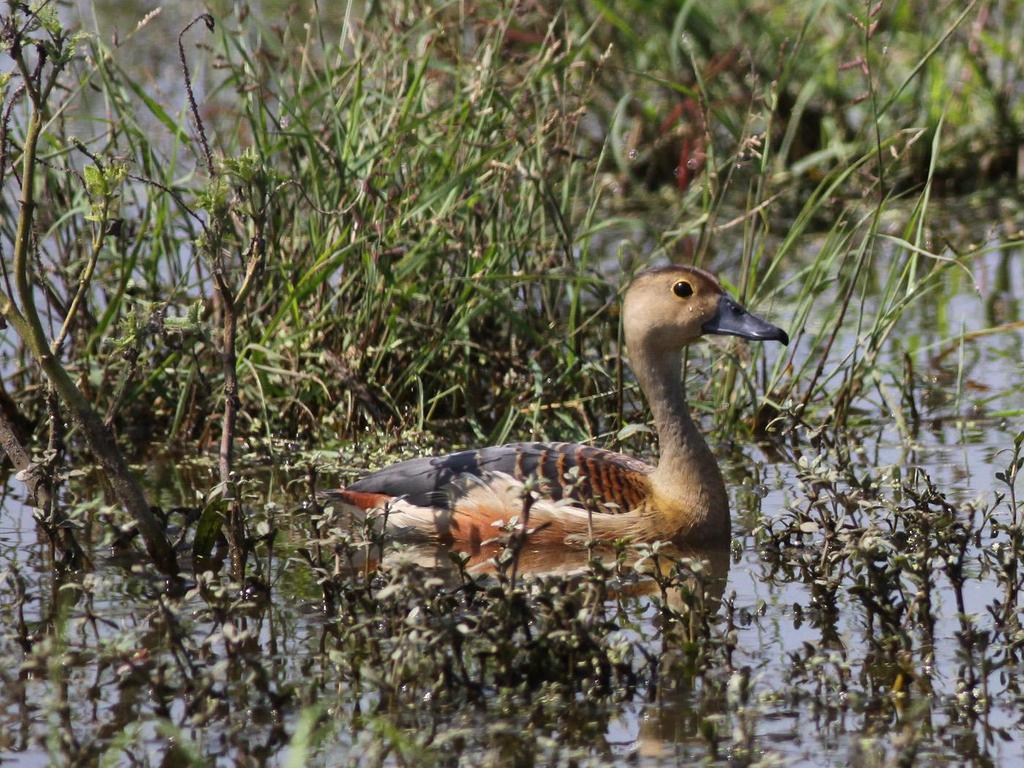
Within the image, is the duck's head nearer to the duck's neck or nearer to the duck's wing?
the duck's neck

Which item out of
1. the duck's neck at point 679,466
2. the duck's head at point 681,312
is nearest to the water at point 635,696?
the duck's neck at point 679,466

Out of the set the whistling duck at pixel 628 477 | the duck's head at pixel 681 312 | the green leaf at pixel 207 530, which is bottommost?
the green leaf at pixel 207 530

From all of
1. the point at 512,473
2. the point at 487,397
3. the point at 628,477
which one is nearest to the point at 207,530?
the point at 512,473

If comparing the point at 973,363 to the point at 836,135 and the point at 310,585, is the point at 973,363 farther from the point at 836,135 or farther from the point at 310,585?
the point at 310,585

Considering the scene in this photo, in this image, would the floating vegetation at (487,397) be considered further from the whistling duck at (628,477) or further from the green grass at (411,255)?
the whistling duck at (628,477)

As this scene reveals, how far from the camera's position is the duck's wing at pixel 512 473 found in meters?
6.15

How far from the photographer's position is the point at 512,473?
6.13 metres

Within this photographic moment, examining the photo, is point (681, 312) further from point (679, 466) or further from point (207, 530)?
point (207, 530)

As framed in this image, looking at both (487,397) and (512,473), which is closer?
(512,473)

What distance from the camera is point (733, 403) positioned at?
23.6 ft

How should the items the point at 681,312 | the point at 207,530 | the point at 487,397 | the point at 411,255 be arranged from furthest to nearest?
the point at 487,397 → the point at 411,255 → the point at 681,312 → the point at 207,530

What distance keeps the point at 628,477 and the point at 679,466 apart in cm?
18

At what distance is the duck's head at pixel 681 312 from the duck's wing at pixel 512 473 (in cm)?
47

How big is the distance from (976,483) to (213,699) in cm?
320
